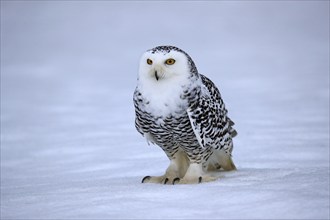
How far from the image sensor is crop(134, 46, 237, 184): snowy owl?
3549 millimetres

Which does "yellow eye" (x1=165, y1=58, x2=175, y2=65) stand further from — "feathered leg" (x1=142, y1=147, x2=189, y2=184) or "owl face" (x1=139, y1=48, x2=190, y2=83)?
"feathered leg" (x1=142, y1=147, x2=189, y2=184)

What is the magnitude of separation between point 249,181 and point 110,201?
0.94 m

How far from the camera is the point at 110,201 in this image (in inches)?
118

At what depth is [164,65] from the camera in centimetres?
355

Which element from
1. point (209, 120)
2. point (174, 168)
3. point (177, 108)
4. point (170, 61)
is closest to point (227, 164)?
point (174, 168)

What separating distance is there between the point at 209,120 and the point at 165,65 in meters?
0.50

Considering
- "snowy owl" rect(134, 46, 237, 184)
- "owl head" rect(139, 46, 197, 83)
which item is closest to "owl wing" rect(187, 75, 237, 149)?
"snowy owl" rect(134, 46, 237, 184)

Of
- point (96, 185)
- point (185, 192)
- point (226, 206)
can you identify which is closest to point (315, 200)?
point (226, 206)

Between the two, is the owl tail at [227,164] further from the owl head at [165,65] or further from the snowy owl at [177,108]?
the owl head at [165,65]

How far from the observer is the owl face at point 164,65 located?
139 inches

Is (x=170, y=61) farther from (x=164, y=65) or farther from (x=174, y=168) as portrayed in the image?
(x=174, y=168)

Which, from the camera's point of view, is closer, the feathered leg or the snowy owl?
the snowy owl

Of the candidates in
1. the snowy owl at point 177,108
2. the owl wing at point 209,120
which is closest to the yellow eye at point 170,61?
the snowy owl at point 177,108

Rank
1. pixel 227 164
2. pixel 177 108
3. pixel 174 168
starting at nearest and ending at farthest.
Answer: pixel 177 108
pixel 174 168
pixel 227 164
